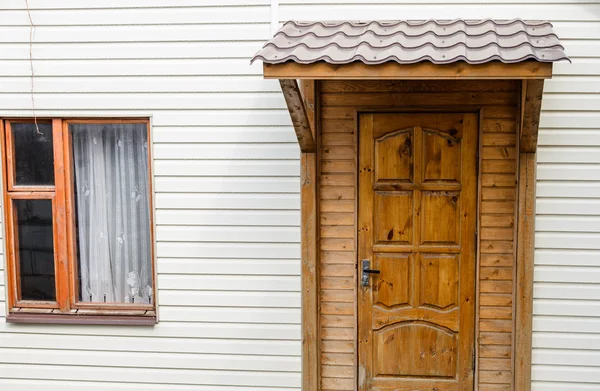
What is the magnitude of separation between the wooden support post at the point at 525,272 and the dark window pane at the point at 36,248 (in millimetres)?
3281

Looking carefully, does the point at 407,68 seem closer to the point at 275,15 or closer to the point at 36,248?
the point at 275,15

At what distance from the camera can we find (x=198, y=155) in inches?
167

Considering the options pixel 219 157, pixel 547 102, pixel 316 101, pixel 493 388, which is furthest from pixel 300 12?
pixel 493 388

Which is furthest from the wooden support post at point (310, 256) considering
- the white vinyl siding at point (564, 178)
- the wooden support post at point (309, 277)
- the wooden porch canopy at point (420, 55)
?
the white vinyl siding at point (564, 178)

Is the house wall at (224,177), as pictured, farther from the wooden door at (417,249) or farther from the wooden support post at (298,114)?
the wooden door at (417,249)

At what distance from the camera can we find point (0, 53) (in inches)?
169

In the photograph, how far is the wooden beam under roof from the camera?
3.18 metres

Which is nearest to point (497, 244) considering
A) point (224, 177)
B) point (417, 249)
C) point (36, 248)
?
point (417, 249)

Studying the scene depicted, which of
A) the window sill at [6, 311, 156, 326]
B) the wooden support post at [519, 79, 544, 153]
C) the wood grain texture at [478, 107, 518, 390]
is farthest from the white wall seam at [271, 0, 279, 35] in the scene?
the window sill at [6, 311, 156, 326]

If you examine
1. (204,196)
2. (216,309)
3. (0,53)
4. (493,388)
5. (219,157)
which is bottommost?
(493,388)

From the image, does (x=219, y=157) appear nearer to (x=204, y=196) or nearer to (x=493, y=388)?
(x=204, y=196)

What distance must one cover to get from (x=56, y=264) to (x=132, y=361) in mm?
891

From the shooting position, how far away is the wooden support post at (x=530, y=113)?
3.36 meters

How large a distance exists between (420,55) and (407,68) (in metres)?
0.10
